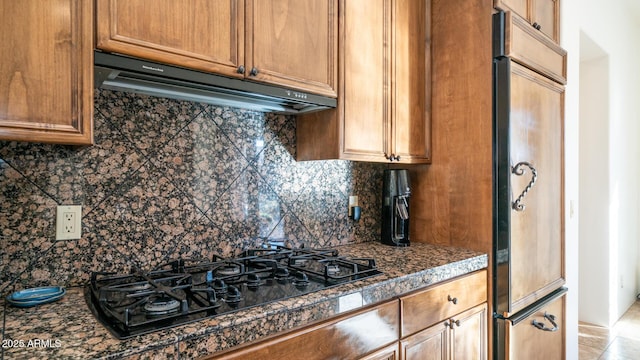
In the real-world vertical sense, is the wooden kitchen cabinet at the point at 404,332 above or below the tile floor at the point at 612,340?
above

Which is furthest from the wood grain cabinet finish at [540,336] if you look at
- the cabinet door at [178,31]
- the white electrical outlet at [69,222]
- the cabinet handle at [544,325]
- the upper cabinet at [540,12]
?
the white electrical outlet at [69,222]

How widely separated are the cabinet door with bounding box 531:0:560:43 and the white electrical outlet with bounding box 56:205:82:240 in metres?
2.51

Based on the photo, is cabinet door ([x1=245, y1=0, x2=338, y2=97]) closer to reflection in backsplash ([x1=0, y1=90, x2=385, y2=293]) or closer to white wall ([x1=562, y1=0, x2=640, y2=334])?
reflection in backsplash ([x1=0, y1=90, x2=385, y2=293])

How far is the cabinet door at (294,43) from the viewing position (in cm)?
145

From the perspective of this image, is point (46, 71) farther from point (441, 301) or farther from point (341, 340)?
point (441, 301)

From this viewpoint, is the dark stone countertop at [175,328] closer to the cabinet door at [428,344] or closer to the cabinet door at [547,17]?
the cabinet door at [428,344]

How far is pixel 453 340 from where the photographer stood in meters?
1.72

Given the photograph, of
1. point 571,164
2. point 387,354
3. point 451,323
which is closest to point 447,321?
point 451,323

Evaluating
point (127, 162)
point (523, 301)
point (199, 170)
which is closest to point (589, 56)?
point (523, 301)

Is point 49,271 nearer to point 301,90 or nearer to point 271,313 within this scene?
point 271,313

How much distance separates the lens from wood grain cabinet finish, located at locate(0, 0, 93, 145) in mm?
963

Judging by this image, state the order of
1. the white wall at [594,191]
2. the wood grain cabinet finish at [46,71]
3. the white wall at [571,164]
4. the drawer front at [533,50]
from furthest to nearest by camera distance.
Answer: the white wall at [594,191], the white wall at [571,164], the drawer front at [533,50], the wood grain cabinet finish at [46,71]

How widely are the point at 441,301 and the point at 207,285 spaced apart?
0.99 metres

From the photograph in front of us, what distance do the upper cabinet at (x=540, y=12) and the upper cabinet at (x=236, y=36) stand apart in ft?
3.32
